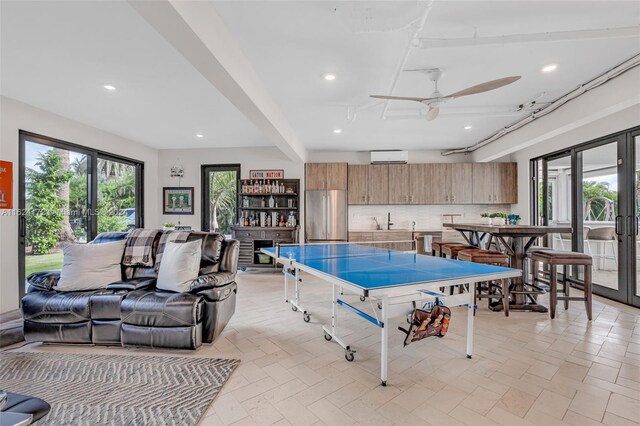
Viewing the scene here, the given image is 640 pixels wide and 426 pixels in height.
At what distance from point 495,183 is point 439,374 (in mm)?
5345

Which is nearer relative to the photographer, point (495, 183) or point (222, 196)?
point (495, 183)

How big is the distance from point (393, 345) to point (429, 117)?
249 cm

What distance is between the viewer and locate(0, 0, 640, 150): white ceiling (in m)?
Result: 2.11

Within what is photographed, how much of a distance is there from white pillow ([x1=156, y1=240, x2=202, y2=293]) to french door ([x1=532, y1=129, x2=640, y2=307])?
5264 mm

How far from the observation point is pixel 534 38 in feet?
7.46

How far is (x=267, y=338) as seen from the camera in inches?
109

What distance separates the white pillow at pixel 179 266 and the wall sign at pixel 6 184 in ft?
8.31

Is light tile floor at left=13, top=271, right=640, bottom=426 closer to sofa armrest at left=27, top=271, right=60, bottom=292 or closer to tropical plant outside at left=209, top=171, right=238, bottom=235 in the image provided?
sofa armrest at left=27, top=271, right=60, bottom=292

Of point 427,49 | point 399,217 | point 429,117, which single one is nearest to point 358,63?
point 427,49

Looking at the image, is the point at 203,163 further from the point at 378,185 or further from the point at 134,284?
the point at 134,284

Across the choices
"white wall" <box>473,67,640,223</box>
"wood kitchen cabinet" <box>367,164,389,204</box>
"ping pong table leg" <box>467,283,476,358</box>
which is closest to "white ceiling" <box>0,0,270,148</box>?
"wood kitchen cabinet" <box>367,164,389,204</box>

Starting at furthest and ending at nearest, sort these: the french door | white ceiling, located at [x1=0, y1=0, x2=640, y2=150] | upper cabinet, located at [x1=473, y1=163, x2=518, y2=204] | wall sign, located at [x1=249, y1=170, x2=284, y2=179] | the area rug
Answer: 1. wall sign, located at [x1=249, y1=170, x2=284, y2=179]
2. upper cabinet, located at [x1=473, y1=163, x2=518, y2=204]
3. the french door
4. white ceiling, located at [x1=0, y1=0, x2=640, y2=150]
5. the area rug

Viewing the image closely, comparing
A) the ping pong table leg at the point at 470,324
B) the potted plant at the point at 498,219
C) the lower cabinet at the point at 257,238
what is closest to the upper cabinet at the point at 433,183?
the lower cabinet at the point at 257,238

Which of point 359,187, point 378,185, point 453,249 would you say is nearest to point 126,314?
point 453,249
